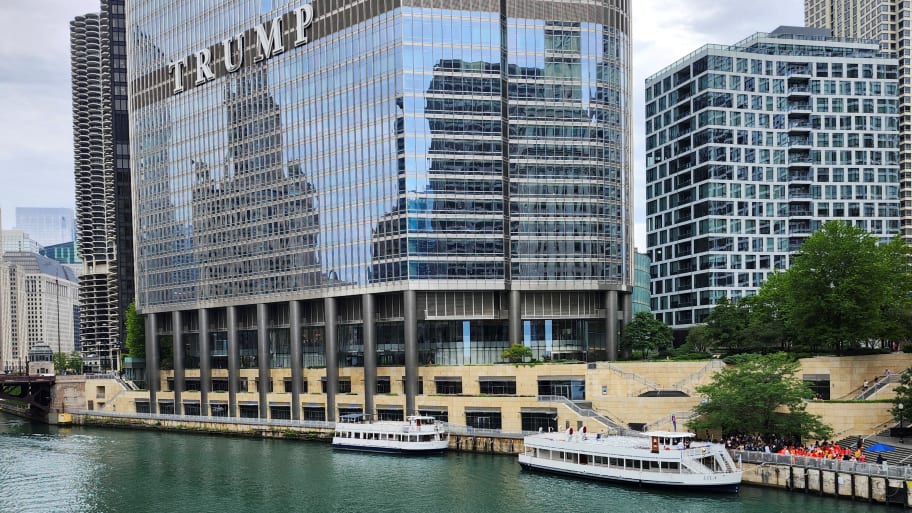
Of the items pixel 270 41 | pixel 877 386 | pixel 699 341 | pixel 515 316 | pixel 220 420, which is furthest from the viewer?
pixel 270 41

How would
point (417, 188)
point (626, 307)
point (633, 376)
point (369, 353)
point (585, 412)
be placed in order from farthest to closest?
point (626, 307)
point (369, 353)
point (417, 188)
point (633, 376)
point (585, 412)

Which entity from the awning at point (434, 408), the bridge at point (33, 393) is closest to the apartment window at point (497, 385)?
the awning at point (434, 408)

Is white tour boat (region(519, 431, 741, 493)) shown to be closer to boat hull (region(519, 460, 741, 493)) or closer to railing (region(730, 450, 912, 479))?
boat hull (region(519, 460, 741, 493))

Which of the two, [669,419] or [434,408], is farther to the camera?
[434,408]

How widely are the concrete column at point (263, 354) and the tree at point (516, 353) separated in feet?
155

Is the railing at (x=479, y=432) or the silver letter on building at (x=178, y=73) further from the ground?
the silver letter on building at (x=178, y=73)

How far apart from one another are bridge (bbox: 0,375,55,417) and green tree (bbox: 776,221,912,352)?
14924 centimetres

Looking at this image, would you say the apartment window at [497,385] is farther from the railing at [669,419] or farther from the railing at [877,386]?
the railing at [877,386]

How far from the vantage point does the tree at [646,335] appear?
143250 millimetres

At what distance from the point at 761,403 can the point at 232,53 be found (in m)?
120

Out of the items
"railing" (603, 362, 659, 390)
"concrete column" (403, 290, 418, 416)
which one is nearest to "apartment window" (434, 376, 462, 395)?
"concrete column" (403, 290, 418, 416)

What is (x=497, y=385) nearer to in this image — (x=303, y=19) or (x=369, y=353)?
(x=369, y=353)

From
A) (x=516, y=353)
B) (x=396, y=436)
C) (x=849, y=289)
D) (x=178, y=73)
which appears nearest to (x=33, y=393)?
(x=178, y=73)

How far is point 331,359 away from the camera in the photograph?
150125mm
